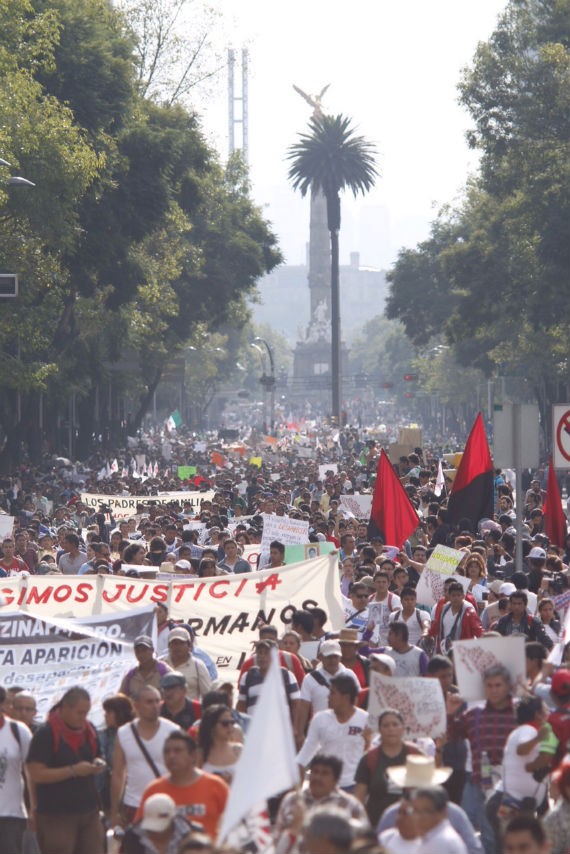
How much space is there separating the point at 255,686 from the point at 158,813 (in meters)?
3.07

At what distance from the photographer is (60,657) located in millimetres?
9758

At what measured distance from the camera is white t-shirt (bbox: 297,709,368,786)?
858 centimetres

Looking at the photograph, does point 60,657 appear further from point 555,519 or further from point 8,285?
point 8,285

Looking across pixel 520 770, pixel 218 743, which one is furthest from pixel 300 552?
pixel 218 743

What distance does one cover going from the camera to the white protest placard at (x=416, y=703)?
8.24 metres

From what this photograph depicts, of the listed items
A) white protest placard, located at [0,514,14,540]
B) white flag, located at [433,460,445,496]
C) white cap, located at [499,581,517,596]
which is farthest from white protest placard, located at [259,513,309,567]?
white flag, located at [433,460,445,496]

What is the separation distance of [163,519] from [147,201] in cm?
2195

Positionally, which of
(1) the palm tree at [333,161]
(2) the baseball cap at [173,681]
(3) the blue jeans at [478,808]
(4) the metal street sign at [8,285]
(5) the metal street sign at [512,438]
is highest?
(1) the palm tree at [333,161]

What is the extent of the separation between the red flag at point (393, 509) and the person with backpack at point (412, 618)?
4820mm

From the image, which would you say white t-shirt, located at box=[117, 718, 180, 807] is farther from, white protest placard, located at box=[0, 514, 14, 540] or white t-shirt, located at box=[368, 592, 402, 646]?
white protest placard, located at box=[0, 514, 14, 540]

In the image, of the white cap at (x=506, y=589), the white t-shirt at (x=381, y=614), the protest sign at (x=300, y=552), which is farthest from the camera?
the protest sign at (x=300, y=552)

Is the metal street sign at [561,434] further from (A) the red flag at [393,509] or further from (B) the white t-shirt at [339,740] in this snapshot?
(B) the white t-shirt at [339,740]

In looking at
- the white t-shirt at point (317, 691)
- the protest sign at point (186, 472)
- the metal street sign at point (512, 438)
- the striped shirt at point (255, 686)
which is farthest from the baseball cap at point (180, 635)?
the protest sign at point (186, 472)

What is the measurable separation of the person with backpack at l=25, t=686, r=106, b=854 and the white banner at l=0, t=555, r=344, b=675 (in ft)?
12.9
